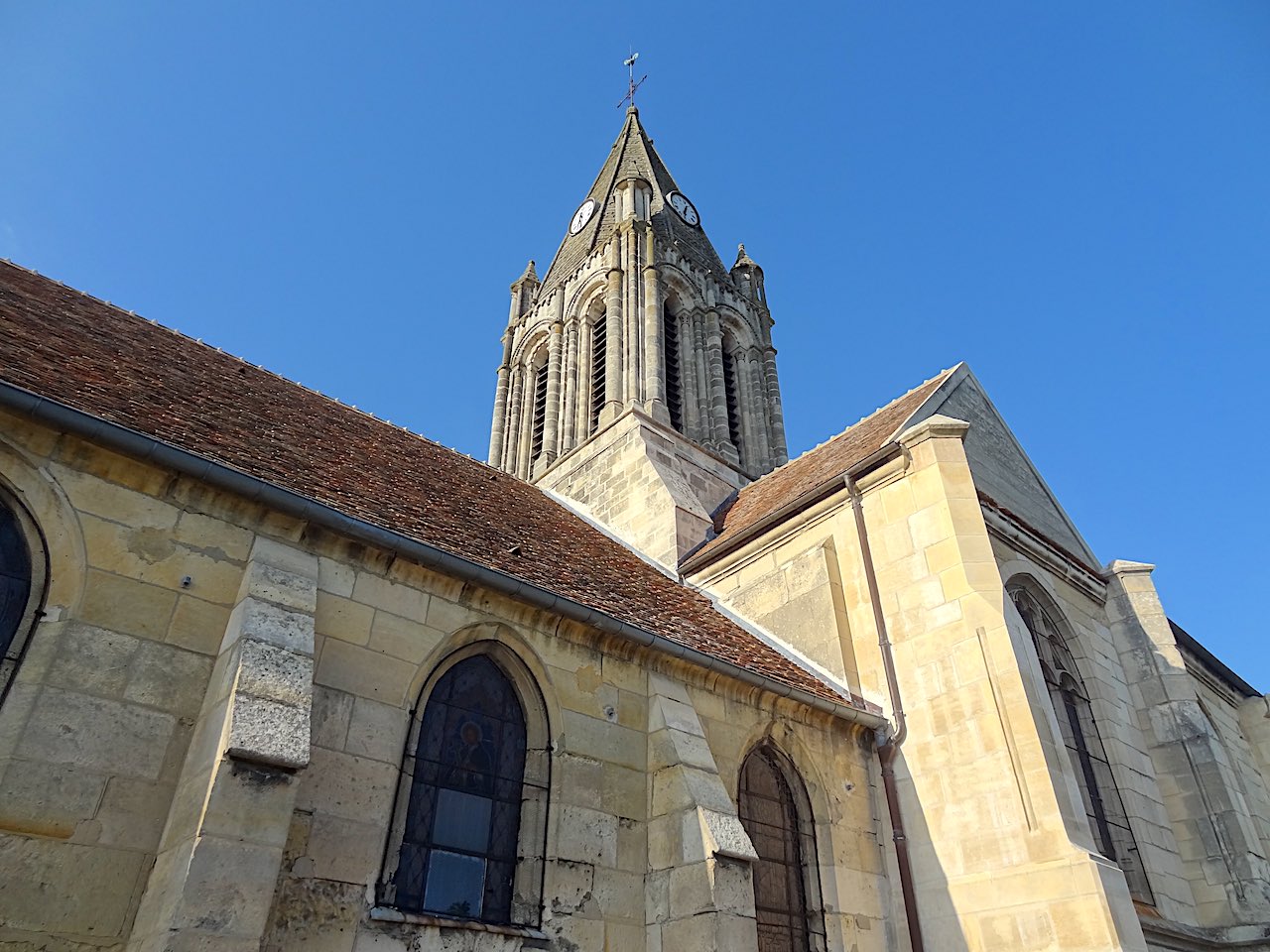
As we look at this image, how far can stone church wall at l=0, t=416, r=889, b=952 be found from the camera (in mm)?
4469

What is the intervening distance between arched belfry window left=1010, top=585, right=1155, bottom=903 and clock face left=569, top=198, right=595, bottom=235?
16.3 m

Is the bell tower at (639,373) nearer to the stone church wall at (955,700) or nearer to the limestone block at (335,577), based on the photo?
the stone church wall at (955,700)

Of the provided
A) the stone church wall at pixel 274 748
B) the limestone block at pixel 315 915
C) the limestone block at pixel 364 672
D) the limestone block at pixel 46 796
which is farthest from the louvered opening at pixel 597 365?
the limestone block at pixel 46 796

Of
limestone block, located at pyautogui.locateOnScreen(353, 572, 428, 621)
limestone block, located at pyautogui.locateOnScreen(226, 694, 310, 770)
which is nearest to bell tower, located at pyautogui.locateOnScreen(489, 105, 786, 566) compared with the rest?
limestone block, located at pyautogui.locateOnScreen(353, 572, 428, 621)

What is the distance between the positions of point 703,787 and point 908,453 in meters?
5.01

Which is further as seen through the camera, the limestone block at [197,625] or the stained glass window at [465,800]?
the stained glass window at [465,800]

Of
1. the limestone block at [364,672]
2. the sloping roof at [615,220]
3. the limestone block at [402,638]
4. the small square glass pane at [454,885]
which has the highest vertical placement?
the sloping roof at [615,220]

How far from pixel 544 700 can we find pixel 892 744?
406cm

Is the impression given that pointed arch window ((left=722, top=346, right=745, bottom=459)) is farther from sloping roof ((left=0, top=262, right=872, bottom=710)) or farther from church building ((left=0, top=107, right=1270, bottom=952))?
sloping roof ((left=0, top=262, right=872, bottom=710))

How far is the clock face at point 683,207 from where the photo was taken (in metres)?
24.0

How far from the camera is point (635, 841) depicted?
6848 mm

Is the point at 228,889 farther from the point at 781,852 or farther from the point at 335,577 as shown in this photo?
the point at 781,852

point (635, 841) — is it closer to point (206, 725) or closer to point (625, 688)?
point (625, 688)

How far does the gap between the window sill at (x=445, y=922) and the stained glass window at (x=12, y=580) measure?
2.65m
